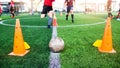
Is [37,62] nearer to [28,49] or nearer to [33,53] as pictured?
[33,53]

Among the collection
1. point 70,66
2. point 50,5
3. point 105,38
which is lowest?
point 70,66

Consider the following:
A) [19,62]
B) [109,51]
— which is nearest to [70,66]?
[19,62]

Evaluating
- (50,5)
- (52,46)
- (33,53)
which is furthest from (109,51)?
(50,5)

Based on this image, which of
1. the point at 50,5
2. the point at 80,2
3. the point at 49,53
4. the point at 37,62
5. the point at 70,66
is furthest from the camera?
the point at 80,2

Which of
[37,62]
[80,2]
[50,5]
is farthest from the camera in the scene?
[80,2]

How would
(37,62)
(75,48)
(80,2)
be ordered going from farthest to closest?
(80,2) < (75,48) < (37,62)

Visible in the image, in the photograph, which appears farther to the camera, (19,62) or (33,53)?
(33,53)

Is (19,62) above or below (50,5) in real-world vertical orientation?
below

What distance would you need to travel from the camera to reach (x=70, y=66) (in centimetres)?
452

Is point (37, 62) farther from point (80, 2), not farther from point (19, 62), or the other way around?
point (80, 2)

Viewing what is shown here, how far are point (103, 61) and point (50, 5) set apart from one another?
609 cm

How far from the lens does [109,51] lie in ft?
18.9

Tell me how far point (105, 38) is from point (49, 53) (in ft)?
5.09

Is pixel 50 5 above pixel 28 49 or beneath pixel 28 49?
above
